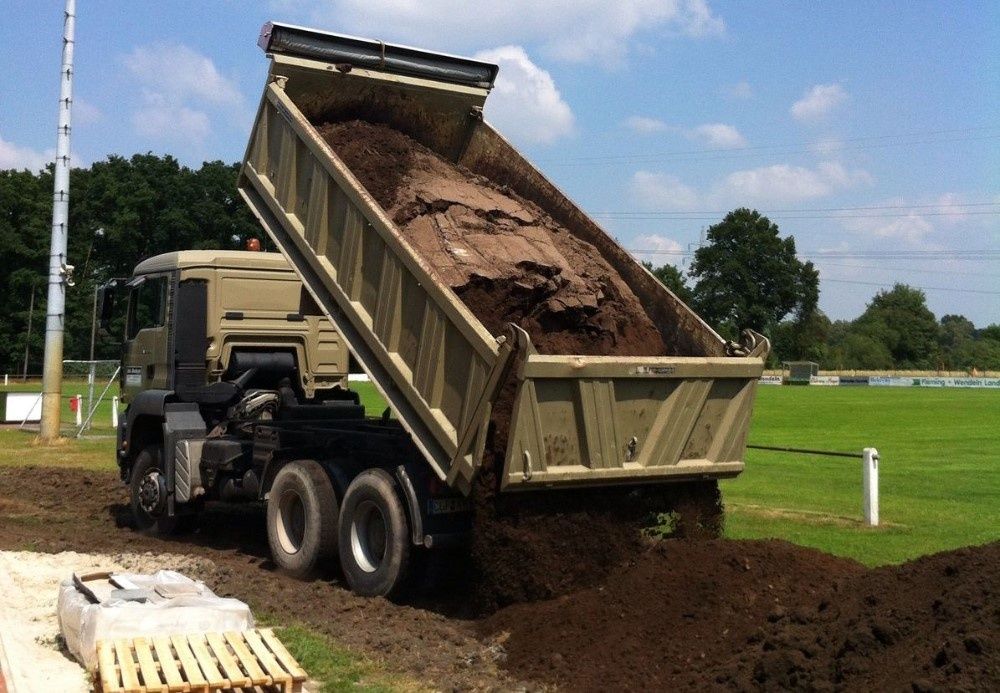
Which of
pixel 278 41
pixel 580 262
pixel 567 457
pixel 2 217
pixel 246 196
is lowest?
pixel 567 457

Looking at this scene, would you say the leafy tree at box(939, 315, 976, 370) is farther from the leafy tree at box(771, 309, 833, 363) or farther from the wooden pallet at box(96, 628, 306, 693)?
the wooden pallet at box(96, 628, 306, 693)


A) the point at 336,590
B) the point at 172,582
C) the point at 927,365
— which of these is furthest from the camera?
the point at 927,365

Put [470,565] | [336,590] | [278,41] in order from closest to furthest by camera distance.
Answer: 1. [470,565]
2. [336,590]
3. [278,41]

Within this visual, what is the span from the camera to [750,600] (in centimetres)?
754

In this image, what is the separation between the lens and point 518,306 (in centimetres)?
920

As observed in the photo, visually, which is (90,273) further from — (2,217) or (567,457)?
(567,457)

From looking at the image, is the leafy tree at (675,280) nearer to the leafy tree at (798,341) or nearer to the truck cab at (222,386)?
the leafy tree at (798,341)

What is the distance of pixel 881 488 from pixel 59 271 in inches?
726

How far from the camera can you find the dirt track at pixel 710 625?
232 inches

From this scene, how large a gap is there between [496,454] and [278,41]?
4912mm

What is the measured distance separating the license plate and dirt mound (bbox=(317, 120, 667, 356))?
132 centimetres

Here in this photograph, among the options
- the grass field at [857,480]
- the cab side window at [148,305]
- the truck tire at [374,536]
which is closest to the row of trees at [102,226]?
the grass field at [857,480]

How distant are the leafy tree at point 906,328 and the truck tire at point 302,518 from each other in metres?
131

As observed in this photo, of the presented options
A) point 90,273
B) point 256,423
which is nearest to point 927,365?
point 90,273
